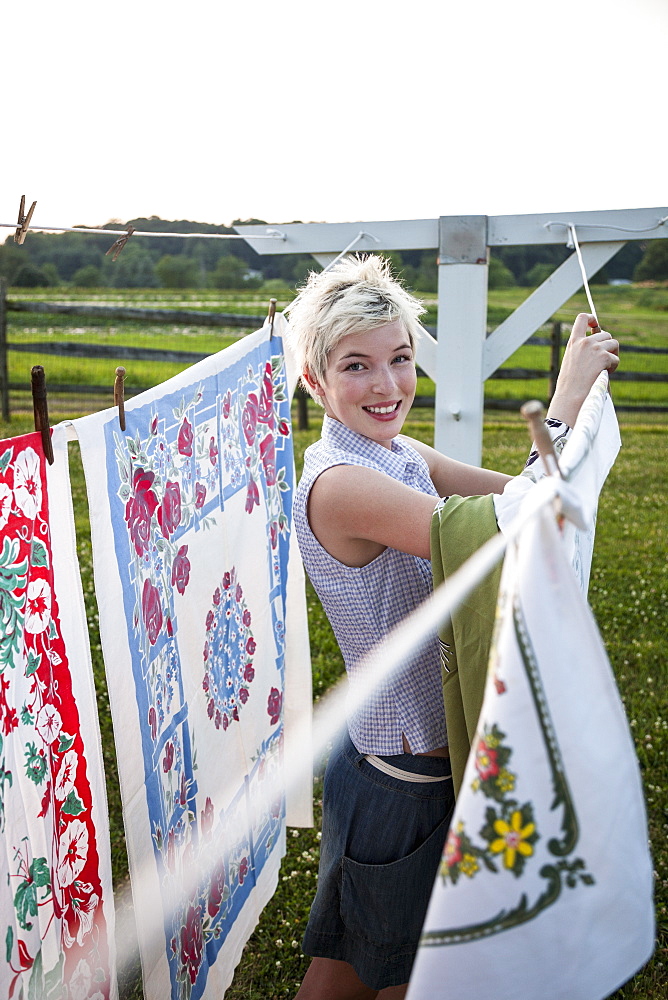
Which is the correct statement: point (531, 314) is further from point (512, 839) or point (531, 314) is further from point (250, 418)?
point (512, 839)

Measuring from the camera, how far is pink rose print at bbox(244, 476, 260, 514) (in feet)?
7.48

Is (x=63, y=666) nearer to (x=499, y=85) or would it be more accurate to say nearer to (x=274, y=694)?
(x=274, y=694)

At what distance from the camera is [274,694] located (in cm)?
253

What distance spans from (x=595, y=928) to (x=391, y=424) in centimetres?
106

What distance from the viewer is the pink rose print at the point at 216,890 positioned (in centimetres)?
210

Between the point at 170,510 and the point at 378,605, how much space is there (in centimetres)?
50

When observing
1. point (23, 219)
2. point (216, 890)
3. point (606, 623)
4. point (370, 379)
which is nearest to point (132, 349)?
point (606, 623)

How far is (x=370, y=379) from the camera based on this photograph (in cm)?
168

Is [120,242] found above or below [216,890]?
above

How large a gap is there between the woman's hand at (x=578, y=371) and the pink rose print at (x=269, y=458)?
985 mm

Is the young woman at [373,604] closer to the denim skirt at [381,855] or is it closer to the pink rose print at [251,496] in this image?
the denim skirt at [381,855]

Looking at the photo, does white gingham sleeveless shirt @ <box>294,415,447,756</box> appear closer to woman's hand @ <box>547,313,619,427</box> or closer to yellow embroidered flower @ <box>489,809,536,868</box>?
woman's hand @ <box>547,313,619,427</box>

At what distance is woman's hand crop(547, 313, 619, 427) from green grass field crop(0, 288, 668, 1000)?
1.83m

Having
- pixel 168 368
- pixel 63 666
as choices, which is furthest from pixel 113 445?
pixel 168 368
